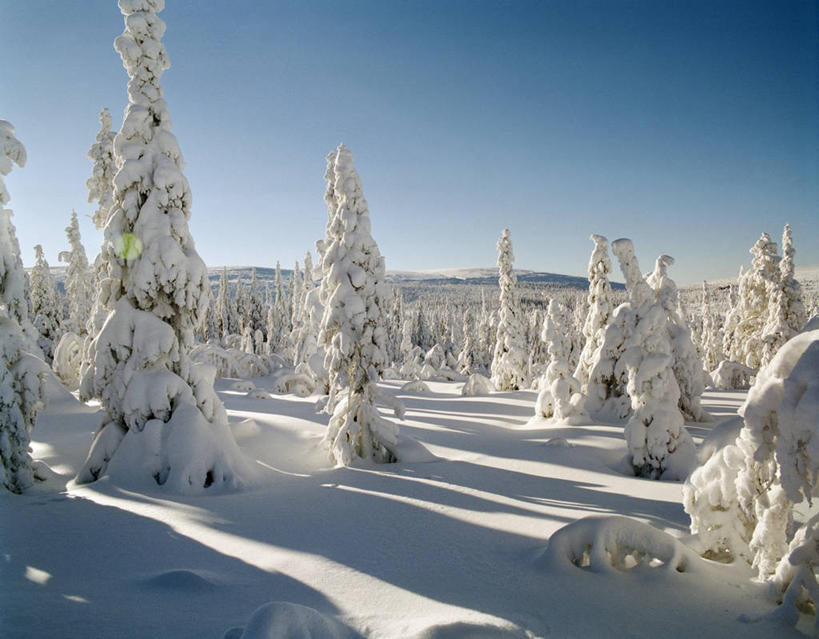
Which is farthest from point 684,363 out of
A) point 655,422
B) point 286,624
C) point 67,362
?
point 67,362

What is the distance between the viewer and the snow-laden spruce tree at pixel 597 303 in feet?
69.3

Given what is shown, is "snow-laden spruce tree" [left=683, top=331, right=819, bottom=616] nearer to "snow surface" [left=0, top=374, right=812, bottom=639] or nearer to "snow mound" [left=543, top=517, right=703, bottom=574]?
"snow surface" [left=0, top=374, right=812, bottom=639]

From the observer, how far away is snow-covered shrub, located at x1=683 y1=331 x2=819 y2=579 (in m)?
4.14

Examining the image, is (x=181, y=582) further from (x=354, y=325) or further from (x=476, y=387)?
(x=476, y=387)

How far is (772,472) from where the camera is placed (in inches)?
194

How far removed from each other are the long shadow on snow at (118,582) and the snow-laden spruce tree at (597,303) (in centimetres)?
1845

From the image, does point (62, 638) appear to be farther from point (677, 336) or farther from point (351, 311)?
point (677, 336)

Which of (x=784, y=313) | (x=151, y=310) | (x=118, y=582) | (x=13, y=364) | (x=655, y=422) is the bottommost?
(x=118, y=582)

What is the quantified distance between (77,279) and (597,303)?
33807 mm

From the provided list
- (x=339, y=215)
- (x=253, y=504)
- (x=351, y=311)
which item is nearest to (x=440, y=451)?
(x=351, y=311)

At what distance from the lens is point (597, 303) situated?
21484 millimetres

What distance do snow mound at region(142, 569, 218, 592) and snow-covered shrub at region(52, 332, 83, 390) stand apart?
23911 millimetres

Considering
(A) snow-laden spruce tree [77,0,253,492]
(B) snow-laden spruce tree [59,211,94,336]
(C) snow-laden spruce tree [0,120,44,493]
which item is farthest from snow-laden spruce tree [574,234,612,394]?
(B) snow-laden spruce tree [59,211,94,336]

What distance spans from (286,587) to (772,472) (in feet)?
18.3
